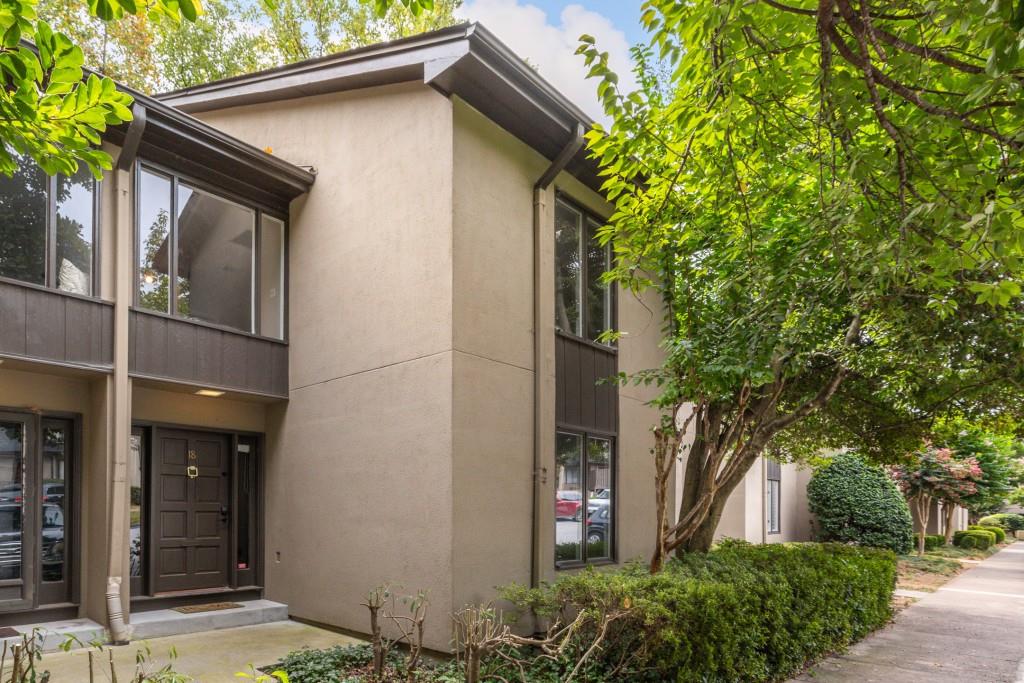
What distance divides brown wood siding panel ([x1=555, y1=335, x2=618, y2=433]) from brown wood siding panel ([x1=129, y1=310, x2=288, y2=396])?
342 centimetres

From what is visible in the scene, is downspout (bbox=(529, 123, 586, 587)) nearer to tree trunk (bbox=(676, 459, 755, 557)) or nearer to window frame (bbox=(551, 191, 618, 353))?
window frame (bbox=(551, 191, 618, 353))

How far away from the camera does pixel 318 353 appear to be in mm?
9117

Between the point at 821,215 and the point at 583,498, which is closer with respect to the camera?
the point at 821,215

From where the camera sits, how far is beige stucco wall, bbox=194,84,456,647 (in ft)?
25.0

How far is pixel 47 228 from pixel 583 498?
6.61 metres

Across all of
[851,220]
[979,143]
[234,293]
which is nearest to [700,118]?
[851,220]

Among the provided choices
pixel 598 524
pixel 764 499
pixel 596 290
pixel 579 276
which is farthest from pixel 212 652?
pixel 764 499

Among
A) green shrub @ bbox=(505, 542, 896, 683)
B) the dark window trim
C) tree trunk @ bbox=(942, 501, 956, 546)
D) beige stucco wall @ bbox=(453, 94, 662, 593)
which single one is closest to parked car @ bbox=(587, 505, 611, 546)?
beige stucco wall @ bbox=(453, 94, 662, 593)

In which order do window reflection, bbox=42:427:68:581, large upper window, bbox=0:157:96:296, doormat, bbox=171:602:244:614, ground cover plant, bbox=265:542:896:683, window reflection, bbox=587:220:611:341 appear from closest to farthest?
ground cover plant, bbox=265:542:896:683 → large upper window, bbox=0:157:96:296 → window reflection, bbox=42:427:68:581 → doormat, bbox=171:602:244:614 → window reflection, bbox=587:220:611:341

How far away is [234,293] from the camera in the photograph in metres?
9.22

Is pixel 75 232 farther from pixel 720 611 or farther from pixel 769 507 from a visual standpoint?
pixel 769 507

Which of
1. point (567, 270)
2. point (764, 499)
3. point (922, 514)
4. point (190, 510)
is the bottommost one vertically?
point (922, 514)

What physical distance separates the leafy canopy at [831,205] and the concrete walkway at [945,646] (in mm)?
2528

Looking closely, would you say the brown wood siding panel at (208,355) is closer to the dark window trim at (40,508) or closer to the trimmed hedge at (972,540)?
the dark window trim at (40,508)
